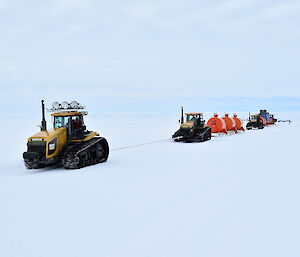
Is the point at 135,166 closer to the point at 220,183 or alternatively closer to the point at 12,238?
the point at 220,183

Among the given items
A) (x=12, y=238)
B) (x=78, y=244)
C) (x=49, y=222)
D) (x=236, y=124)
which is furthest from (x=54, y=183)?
(x=236, y=124)

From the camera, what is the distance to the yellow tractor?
39.6ft

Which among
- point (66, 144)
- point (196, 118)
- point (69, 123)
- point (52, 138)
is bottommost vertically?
point (66, 144)

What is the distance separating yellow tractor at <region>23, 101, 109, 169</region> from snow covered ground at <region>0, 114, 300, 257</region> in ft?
1.90

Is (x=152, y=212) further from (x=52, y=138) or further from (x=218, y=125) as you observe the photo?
(x=218, y=125)

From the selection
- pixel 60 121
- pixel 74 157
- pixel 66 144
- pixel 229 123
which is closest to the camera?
pixel 74 157

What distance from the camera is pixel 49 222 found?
6.29 metres

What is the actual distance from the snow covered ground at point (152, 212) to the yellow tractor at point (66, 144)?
22.8 inches

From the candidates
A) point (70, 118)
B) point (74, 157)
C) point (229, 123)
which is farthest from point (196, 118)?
point (74, 157)

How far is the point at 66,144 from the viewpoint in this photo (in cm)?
1320

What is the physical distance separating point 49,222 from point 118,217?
150 cm

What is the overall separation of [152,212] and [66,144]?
766 centimetres

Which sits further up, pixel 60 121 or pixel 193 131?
pixel 60 121

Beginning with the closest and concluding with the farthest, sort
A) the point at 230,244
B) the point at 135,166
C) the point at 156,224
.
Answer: the point at 230,244
the point at 156,224
the point at 135,166
